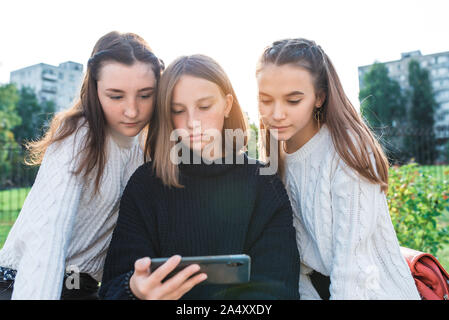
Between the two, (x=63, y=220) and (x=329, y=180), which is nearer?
(x=63, y=220)

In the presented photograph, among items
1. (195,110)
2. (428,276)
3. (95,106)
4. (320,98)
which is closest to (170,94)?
(195,110)

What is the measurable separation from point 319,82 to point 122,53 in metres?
1.13

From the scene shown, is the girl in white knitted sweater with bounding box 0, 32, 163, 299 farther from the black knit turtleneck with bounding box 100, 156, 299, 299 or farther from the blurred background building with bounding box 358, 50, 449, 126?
the blurred background building with bounding box 358, 50, 449, 126

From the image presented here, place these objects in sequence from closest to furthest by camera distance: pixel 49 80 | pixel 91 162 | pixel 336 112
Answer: pixel 91 162 → pixel 336 112 → pixel 49 80

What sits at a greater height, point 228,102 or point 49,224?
point 228,102

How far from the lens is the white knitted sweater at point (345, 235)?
77.2 inches

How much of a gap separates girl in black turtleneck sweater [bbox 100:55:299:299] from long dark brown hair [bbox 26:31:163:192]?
0.25 metres

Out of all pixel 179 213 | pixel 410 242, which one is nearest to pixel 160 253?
pixel 179 213

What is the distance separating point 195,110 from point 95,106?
632 millimetres

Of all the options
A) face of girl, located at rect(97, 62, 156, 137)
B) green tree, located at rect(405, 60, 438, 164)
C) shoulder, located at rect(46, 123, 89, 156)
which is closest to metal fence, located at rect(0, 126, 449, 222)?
face of girl, located at rect(97, 62, 156, 137)

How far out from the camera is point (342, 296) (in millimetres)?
1905

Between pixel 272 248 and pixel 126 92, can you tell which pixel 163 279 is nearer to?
pixel 272 248

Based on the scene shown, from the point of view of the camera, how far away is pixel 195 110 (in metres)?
2.00
